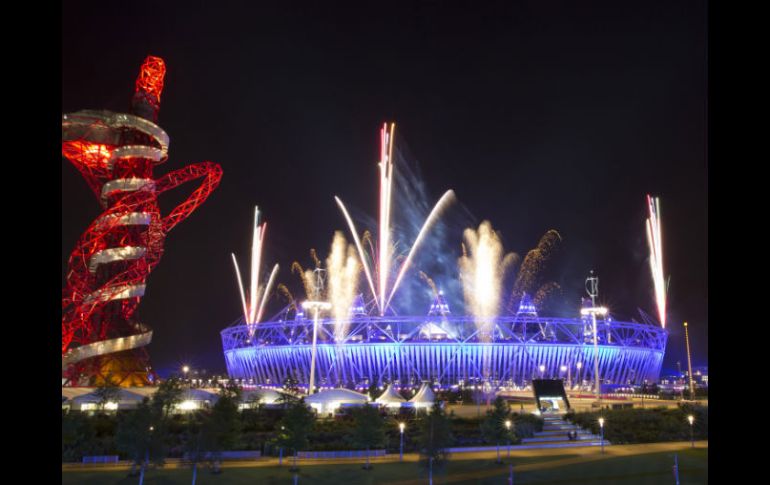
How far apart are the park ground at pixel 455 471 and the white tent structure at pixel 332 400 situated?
40.5 ft

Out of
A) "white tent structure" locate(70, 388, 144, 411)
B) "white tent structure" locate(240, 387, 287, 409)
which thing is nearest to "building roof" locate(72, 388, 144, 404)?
"white tent structure" locate(70, 388, 144, 411)

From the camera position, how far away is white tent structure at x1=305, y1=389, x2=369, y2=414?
131 feet

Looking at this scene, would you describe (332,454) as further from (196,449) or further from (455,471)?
(196,449)

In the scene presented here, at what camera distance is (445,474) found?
78.9ft

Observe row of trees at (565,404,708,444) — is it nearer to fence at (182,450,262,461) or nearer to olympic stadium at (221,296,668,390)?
fence at (182,450,262,461)

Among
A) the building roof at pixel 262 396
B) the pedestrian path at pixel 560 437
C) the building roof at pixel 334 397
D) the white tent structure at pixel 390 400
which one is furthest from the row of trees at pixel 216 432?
the white tent structure at pixel 390 400

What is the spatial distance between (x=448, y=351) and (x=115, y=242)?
4174 centimetres

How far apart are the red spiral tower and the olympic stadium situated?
27711mm

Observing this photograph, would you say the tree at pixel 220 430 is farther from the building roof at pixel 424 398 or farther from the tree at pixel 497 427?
the building roof at pixel 424 398

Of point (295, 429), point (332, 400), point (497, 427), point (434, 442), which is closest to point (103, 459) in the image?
point (295, 429)
